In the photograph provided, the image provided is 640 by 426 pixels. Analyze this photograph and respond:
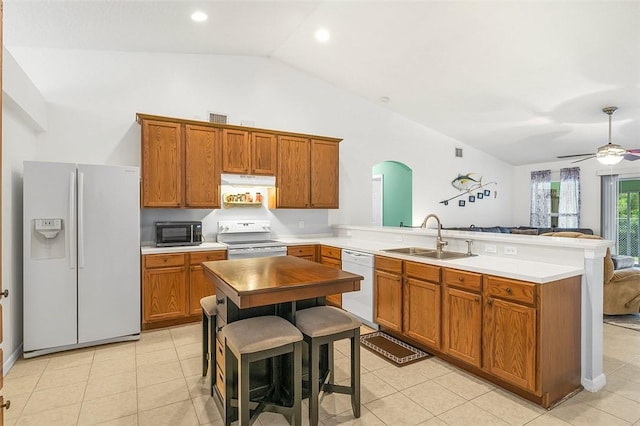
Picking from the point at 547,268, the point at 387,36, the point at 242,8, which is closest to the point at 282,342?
the point at 547,268

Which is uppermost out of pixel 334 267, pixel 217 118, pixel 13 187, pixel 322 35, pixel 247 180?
pixel 322 35

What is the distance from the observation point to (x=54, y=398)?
2.56 meters

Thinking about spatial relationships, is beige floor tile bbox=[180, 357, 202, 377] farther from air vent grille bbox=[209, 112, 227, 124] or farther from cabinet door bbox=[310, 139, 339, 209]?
air vent grille bbox=[209, 112, 227, 124]

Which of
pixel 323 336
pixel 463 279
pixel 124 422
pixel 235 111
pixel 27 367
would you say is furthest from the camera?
pixel 235 111

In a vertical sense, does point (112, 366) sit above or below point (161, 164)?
below

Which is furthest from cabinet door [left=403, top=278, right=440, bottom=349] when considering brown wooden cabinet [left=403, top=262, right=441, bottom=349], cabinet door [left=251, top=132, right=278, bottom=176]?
cabinet door [left=251, top=132, right=278, bottom=176]

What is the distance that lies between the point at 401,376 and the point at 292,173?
121 inches

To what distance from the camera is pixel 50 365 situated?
3090 mm

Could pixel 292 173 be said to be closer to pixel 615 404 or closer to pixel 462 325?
pixel 462 325

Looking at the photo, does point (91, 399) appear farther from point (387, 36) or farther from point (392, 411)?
point (387, 36)

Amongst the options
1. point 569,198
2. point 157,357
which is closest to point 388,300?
point 157,357

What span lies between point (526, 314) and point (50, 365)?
12.8 ft

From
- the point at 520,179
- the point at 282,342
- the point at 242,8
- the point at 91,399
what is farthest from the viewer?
the point at 520,179

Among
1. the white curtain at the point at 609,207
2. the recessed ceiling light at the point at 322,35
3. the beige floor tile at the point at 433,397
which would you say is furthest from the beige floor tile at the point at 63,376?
the white curtain at the point at 609,207
